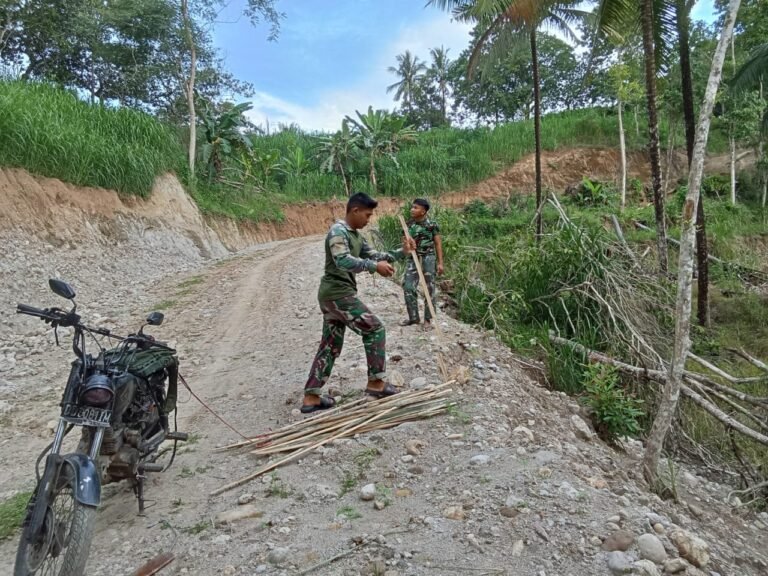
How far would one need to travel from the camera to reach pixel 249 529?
2.63 meters

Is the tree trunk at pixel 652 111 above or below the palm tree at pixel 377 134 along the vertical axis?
below

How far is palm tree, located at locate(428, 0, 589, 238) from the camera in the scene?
34.4 feet

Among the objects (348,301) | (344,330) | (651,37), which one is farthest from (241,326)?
(651,37)

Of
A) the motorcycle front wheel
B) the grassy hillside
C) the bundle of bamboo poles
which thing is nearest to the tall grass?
the grassy hillside

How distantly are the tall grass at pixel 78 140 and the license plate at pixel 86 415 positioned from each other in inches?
339

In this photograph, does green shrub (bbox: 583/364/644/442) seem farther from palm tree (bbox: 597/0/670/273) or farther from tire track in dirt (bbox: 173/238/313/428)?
palm tree (bbox: 597/0/670/273)

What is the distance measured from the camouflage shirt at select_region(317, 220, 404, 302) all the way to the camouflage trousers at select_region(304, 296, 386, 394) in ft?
0.27

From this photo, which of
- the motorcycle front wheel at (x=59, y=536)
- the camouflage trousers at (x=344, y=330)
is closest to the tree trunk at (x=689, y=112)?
the camouflage trousers at (x=344, y=330)

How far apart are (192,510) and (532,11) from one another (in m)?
11.2

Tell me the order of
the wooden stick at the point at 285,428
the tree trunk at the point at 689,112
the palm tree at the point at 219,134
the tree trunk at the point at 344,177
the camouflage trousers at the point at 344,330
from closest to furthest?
the wooden stick at the point at 285,428
the camouflage trousers at the point at 344,330
the tree trunk at the point at 689,112
the palm tree at the point at 219,134
the tree trunk at the point at 344,177

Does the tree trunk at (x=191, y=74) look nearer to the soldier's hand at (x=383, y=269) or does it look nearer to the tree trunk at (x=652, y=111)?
the tree trunk at (x=652, y=111)

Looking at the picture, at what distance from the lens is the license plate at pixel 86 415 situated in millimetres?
2387

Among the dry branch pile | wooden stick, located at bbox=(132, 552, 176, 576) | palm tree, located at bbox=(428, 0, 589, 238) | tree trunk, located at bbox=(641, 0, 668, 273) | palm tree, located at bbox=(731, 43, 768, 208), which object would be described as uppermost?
palm tree, located at bbox=(428, 0, 589, 238)

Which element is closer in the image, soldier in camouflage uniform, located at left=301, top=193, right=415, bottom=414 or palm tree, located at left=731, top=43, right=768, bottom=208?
soldier in camouflage uniform, located at left=301, top=193, right=415, bottom=414
